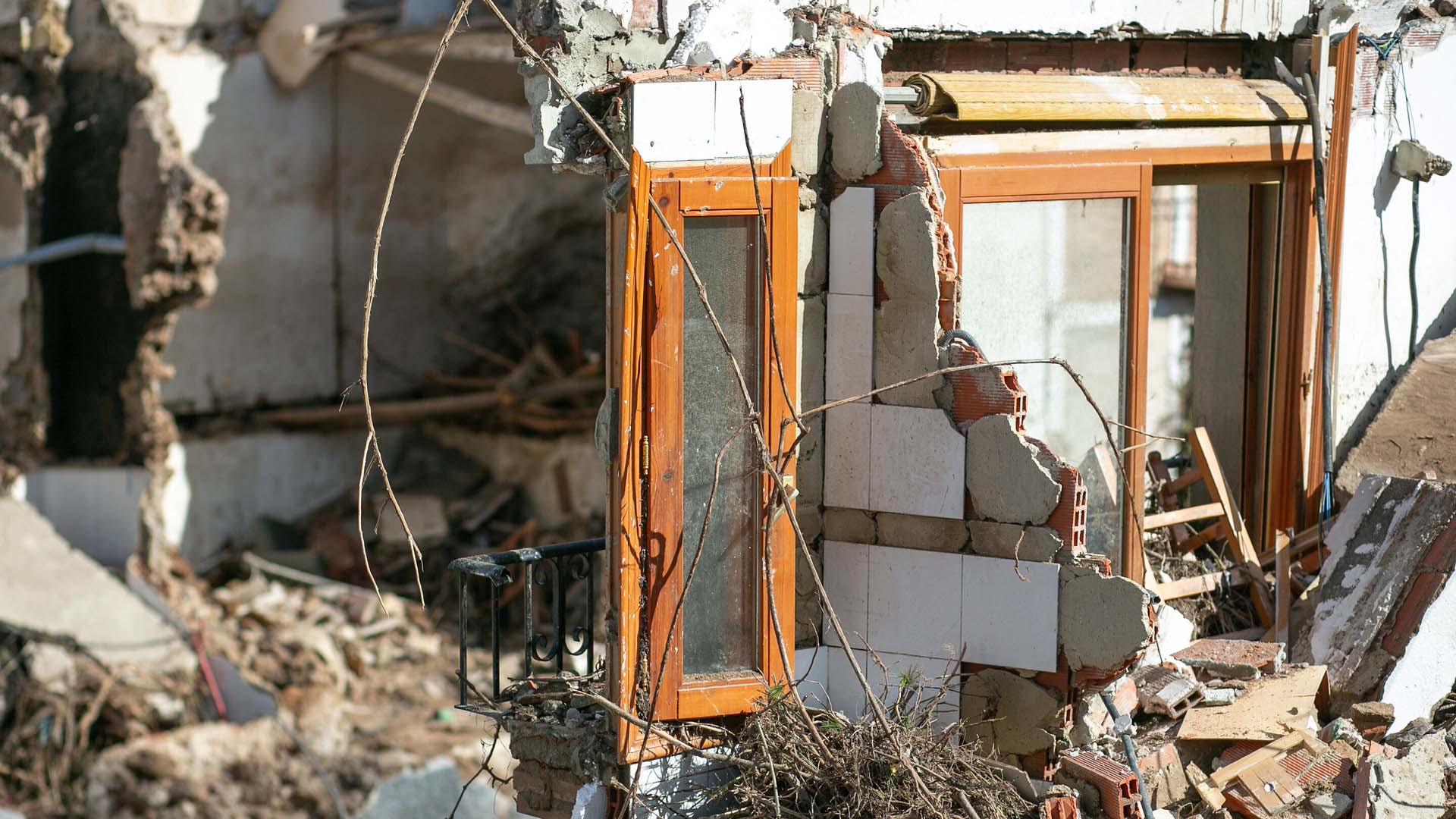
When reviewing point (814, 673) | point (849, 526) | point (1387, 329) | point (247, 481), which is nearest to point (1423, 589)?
point (1387, 329)

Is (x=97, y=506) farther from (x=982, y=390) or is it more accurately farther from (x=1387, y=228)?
(x=1387, y=228)

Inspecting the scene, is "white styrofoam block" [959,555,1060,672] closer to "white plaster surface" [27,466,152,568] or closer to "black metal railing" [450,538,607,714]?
"black metal railing" [450,538,607,714]

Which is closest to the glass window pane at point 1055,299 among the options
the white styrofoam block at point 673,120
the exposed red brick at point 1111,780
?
the exposed red brick at point 1111,780

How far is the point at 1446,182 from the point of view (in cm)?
781

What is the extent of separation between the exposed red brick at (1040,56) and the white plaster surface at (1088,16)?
0.08m

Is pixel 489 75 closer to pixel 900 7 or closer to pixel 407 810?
pixel 407 810

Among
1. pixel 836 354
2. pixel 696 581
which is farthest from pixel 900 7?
pixel 696 581

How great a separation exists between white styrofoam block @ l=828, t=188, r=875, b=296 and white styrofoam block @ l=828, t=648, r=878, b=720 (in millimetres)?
1325

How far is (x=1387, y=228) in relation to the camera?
7605mm

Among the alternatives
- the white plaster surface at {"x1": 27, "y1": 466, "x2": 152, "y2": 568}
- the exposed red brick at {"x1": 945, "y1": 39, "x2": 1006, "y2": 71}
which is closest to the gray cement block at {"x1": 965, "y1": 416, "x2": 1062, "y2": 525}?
the exposed red brick at {"x1": 945, "y1": 39, "x2": 1006, "y2": 71}

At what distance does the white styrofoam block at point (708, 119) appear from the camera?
512 centimetres

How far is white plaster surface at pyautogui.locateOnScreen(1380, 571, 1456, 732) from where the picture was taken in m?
6.31

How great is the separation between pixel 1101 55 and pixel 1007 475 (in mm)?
2249

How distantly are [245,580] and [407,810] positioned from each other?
379 cm
